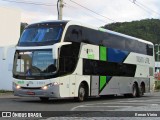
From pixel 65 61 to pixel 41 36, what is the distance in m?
1.70

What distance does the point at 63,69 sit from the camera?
2022cm

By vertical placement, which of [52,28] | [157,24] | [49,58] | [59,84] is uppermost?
[157,24]

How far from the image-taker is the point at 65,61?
20328mm

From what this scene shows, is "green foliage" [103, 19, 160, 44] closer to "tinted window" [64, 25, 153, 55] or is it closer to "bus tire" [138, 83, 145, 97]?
"bus tire" [138, 83, 145, 97]

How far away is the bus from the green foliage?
51.9m

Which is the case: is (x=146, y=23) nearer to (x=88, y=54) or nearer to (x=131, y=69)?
(x=131, y=69)

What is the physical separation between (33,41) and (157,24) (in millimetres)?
67603

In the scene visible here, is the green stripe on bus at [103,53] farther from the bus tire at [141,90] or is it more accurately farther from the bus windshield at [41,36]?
the bus tire at [141,90]

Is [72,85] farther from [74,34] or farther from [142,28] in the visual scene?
[142,28]

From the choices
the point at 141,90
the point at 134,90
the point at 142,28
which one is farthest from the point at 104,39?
the point at 142,28

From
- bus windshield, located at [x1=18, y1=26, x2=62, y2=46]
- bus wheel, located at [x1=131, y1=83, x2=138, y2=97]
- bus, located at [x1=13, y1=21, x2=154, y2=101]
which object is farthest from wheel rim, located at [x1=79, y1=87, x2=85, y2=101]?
bus wheel, located at [x1=131, y1=83, x2=138, y2=97]

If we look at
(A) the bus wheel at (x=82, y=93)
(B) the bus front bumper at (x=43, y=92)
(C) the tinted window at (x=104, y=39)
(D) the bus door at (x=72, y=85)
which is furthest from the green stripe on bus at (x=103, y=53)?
(B) the bus front bumper at (x=43, y=92)

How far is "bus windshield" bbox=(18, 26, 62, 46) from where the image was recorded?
20.2 metres

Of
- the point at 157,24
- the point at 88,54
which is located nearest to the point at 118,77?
the point at 88,54
